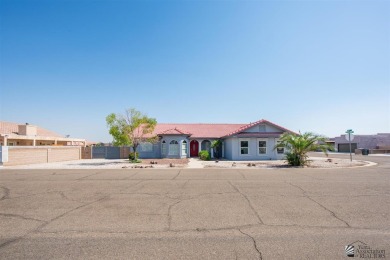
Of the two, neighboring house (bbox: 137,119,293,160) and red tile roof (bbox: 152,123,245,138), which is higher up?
red tile roof (bbox: 152,123,245,138)

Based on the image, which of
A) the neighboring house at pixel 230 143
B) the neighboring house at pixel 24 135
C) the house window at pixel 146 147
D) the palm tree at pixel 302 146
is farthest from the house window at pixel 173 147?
the neighboring house at pixel 24 135

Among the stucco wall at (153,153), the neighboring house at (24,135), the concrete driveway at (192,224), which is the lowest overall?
the concrete driveway at (192,224)

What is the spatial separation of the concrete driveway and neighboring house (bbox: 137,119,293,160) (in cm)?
1813

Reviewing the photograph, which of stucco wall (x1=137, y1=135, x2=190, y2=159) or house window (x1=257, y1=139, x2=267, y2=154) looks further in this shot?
stucco wall (x1=137, y1=135, x2=190, y2=159)

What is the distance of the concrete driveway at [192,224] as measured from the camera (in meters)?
4.11

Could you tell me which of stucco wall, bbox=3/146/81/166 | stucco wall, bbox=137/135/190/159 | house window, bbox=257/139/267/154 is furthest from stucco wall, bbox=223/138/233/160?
stucco wall, bbox=3/146/81/166

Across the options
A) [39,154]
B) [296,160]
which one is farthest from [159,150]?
[296,160]

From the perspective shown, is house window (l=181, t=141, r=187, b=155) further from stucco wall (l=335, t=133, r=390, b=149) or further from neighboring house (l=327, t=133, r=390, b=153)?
stucco wall (l=335, t=133, r=390, b=149)

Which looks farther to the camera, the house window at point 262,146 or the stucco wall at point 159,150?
the stucco wall at point 159,150

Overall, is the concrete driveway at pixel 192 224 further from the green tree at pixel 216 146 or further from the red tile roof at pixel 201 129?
the red tile roof at pixel 201 129

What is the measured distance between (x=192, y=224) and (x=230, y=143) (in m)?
23.6

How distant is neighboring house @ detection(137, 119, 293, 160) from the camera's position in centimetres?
2723

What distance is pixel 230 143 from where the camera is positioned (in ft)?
93.7

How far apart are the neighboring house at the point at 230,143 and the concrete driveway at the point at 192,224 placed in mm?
18126
